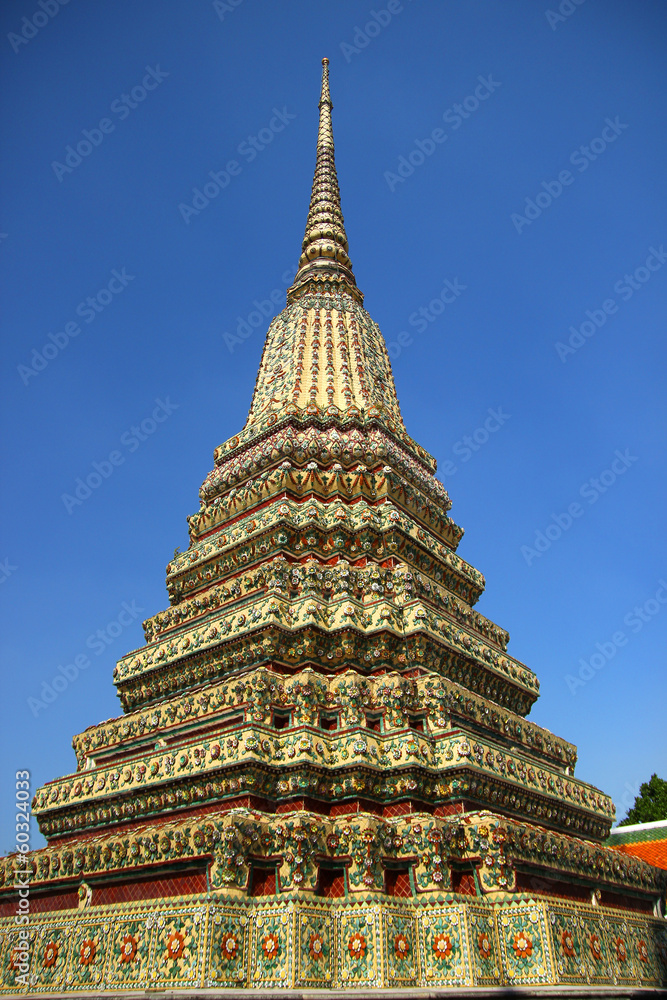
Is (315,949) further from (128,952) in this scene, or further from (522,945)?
(522,945)

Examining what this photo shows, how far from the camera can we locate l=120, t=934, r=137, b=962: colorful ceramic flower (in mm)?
8695

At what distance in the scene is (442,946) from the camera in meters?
8.80

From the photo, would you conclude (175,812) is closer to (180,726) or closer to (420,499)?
(180,726)

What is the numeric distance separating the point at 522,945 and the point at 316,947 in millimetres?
2560

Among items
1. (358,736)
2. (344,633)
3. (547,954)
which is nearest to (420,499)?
(344,633)

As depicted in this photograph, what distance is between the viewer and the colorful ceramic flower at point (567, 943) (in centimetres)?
896

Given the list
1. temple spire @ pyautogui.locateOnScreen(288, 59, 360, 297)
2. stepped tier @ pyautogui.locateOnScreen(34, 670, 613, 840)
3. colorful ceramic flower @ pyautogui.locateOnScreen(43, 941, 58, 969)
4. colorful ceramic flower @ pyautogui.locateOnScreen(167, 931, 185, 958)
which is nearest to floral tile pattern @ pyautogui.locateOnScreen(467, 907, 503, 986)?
stepped tier @ pyautogui.locateOnScreen(34, 670, 613, 840)

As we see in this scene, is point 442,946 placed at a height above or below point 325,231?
below

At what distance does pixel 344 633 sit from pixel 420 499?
5.15 meters

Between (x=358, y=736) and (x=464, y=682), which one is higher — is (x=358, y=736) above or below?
below

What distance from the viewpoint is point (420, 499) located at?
54.2 ft

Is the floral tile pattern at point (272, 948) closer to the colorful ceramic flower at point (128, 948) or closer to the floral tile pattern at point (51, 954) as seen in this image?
the colorful ceramic flower at point (128, 948)

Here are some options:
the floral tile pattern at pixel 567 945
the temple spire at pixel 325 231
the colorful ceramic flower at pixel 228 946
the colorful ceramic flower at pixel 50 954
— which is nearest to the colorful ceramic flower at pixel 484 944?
the floral tile pattern at pixel 567 945

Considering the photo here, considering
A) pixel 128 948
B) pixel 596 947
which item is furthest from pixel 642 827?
pixel 128 948
